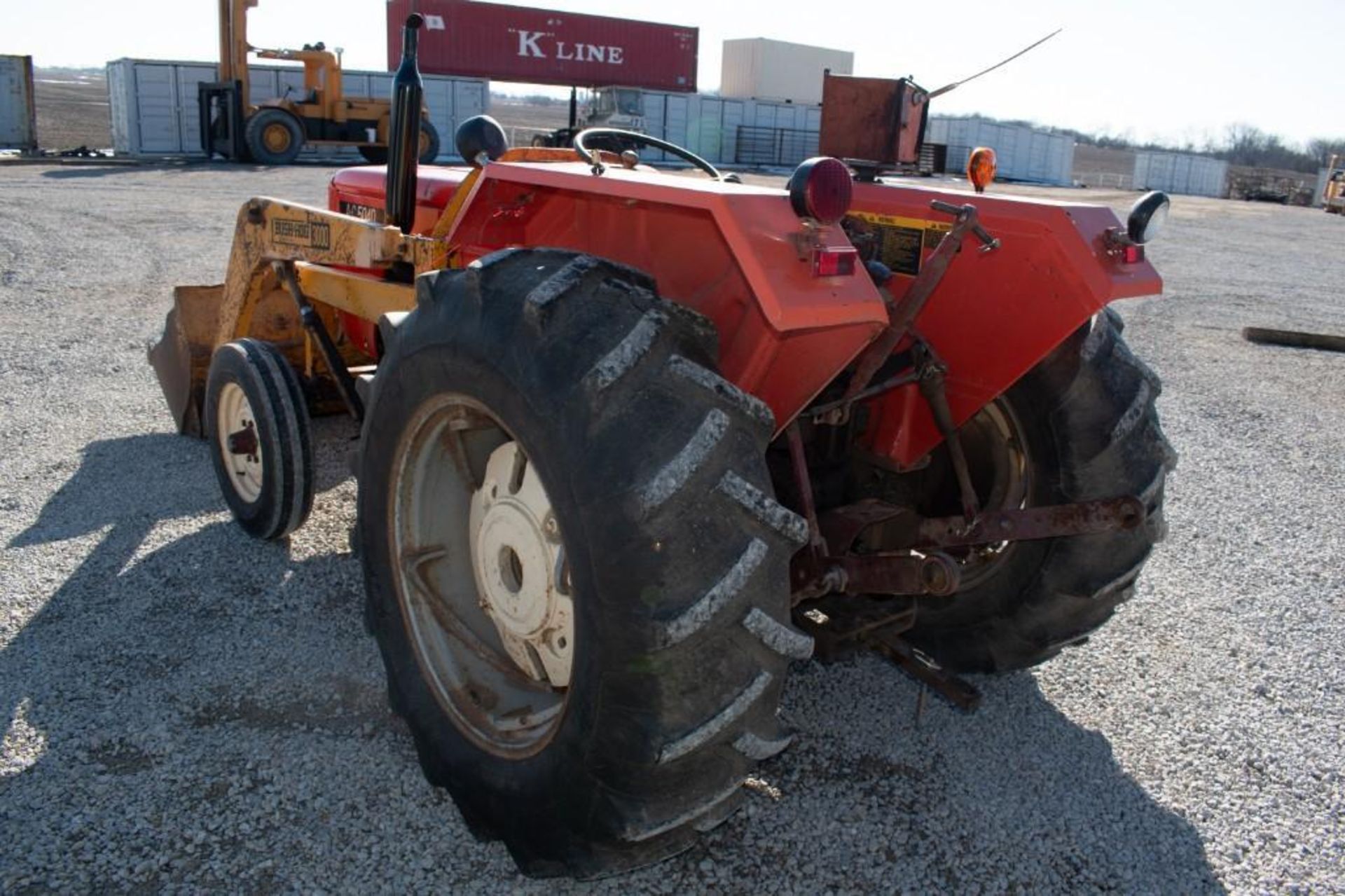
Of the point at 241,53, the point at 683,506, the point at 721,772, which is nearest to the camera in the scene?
the point at 683,506

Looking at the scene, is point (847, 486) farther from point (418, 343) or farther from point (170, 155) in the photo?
point (170, 155)

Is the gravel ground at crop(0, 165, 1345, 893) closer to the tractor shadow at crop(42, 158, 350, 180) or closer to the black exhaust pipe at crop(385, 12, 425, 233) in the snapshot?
the black exhaust pipe at crop(385, 12, 425, 233)

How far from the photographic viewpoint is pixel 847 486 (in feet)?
10.6

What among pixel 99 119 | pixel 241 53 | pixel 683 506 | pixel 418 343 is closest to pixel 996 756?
pixel 683 506

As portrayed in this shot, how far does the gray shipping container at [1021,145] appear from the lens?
3631 cm

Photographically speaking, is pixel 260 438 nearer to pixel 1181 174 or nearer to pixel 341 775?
pixel 341 775

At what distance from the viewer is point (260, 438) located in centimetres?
385

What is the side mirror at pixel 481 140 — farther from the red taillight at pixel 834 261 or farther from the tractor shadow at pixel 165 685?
the red taillight at pixel 834 261

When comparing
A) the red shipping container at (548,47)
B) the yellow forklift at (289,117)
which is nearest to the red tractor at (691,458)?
the yellow forklift at (289,117)

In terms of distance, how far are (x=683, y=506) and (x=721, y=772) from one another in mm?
538

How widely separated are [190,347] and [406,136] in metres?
1.97

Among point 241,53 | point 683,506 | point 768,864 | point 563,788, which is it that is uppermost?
point 241,53

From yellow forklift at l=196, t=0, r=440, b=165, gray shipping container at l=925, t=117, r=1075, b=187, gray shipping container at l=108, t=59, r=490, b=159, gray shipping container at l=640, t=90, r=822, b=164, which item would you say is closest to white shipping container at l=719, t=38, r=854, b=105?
gray shipping container at l=925, t=117, r=1075, b=187

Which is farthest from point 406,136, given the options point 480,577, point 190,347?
point 190,347
